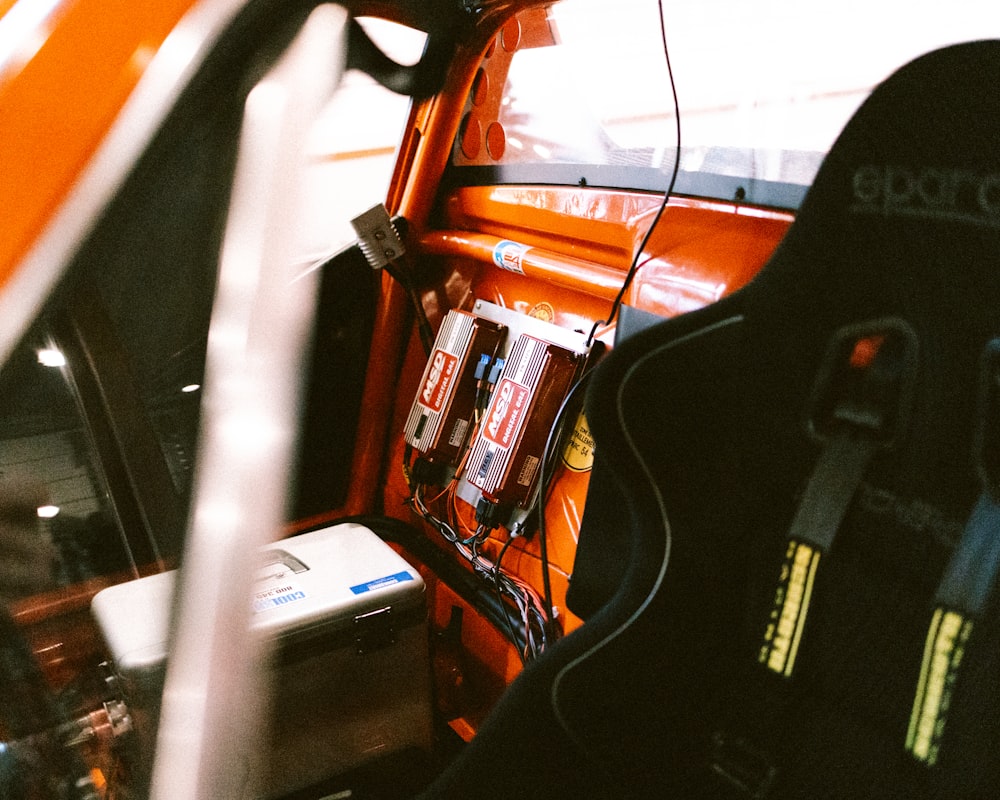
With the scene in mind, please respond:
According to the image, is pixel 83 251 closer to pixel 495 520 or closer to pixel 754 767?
pixel 754 767

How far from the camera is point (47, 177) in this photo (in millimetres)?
653

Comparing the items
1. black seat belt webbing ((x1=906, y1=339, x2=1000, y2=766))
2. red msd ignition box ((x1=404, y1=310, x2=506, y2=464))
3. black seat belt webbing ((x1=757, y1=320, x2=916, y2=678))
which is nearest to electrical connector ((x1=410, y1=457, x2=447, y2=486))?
red msd ignition box ((x1=404, y1=310, x2=506, y2=464))

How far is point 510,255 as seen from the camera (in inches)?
70.9

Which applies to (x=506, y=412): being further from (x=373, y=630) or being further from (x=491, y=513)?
(x=373, y=630)

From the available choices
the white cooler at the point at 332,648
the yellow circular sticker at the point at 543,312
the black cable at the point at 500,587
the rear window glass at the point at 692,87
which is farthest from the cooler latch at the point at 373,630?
the rear window glass at the point at 692,87

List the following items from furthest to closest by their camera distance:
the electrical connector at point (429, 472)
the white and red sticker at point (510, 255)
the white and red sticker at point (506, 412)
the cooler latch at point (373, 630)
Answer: the electrical connector at point (429, 472)
the white and red sticker at point (510, 255)
the white and red sticker at point (506, 412)
the cooler latch at point (373, 630)

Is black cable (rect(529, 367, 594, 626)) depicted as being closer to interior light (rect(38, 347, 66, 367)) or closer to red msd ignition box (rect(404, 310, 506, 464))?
red msd ignition box (rect(404, 310, 506, 464))

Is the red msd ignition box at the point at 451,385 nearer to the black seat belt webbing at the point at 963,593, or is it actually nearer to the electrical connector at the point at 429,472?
the electrical connector at the point at 429,472

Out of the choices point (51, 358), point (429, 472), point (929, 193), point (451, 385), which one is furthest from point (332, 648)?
point (929, 193)

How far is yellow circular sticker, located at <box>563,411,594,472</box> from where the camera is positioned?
161 cm

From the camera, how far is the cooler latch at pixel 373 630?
1532 mm

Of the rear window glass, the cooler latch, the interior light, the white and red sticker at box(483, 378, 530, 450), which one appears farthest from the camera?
the white and red sticker at box(483, 378, 530, 450)

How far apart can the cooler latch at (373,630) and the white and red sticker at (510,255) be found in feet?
2.83

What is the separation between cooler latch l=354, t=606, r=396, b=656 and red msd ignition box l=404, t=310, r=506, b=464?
0.48m
